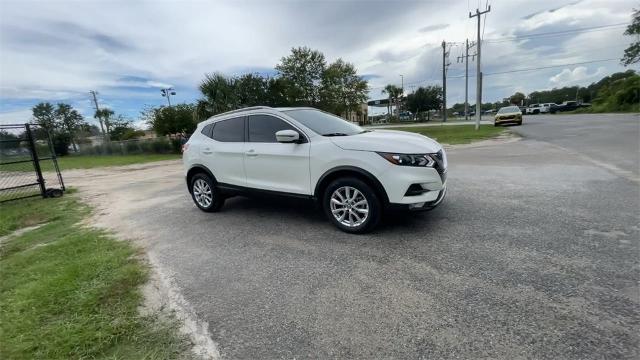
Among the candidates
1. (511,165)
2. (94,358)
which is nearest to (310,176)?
(94,358)

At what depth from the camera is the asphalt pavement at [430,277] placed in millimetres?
2188

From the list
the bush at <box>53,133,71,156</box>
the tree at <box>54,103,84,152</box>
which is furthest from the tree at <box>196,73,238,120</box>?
the tree at <box>54,103,84,152</box>

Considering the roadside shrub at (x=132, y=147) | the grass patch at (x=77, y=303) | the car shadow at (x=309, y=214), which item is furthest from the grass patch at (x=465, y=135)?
the roadside shrub at (x=132, y=147)

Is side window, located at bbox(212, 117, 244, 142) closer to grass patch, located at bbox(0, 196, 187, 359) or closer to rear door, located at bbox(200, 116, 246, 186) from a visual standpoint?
rear door, located at bbox(200, 116, 246, 186)

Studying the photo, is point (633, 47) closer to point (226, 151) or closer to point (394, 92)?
point (394, 92)

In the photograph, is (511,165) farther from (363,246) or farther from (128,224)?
(128,224)

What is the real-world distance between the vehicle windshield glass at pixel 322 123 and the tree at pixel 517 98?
304 feet

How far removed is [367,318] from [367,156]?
Answer: 6.38 ft

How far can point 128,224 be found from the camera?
564 cm

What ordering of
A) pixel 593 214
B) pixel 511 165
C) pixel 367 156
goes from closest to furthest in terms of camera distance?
pixel 367 156 < pixel 593 214 < pixel 511 165

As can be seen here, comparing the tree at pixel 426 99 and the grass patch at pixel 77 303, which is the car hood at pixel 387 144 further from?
the tree at pixel 426 99

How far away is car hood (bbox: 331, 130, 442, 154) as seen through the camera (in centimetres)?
375

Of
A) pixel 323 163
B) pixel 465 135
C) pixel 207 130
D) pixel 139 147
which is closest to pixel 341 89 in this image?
pixel 465 135

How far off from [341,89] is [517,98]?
236ft
